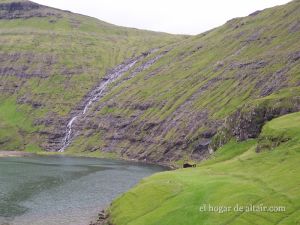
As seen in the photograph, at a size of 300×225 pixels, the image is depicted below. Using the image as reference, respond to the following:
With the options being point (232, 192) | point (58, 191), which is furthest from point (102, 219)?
point (58, 191)

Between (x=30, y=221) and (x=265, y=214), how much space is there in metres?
55.1

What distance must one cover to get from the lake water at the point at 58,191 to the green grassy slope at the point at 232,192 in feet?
48.3

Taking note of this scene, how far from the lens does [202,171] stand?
104 m

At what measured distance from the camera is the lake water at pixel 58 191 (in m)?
101

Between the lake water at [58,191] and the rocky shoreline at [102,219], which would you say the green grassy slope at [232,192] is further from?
the lake water at [58,191]

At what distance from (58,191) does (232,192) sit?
7463 cm

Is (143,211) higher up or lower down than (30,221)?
higher up

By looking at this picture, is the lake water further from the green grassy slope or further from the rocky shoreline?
the green grassy slope

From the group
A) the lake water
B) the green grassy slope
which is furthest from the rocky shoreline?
the lake water

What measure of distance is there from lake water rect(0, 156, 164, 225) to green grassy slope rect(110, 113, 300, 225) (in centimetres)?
1472

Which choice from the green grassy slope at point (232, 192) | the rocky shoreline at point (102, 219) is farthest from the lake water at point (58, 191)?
the green grassy slope at point (232, 192)

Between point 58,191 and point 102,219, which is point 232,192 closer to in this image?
point 102,219

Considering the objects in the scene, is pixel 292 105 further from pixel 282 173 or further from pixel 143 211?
pixel 143 211

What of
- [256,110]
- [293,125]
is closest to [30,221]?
[293,125]
